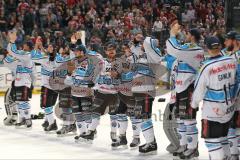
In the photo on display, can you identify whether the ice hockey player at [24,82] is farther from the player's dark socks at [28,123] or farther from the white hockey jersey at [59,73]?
the white hockey jersey at [59,73]

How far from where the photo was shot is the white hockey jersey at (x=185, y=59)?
8.22 meters

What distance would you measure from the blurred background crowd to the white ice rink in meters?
6.84

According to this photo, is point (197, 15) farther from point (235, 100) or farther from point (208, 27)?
point (235, 100)

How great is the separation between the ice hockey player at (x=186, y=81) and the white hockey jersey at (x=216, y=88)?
121 cm

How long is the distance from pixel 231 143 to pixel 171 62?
65.5 inches

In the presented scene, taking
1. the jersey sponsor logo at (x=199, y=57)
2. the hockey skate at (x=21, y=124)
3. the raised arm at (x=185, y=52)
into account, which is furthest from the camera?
the hockey skate at (x=21, y=124)

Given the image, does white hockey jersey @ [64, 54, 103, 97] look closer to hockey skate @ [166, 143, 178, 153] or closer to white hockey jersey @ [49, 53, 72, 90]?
white hockey jersey @ [49, 53, 72, 90]

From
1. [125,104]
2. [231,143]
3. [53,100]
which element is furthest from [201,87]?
[53,100]

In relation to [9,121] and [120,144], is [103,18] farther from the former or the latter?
[120,144]

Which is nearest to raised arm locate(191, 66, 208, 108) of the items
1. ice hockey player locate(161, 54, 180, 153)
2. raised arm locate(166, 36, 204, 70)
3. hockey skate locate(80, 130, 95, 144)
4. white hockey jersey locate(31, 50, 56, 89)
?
raised arm locate(166, 36, 204, 70)

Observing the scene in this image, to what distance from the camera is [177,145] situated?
30.0 ft

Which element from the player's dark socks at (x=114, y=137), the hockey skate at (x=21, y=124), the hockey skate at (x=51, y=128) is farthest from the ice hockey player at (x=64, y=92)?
the player's dark socks at (x=114, y=137)

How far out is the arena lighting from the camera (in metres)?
12.1

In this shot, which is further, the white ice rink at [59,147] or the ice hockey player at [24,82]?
the ice hockey player at [24,82]
